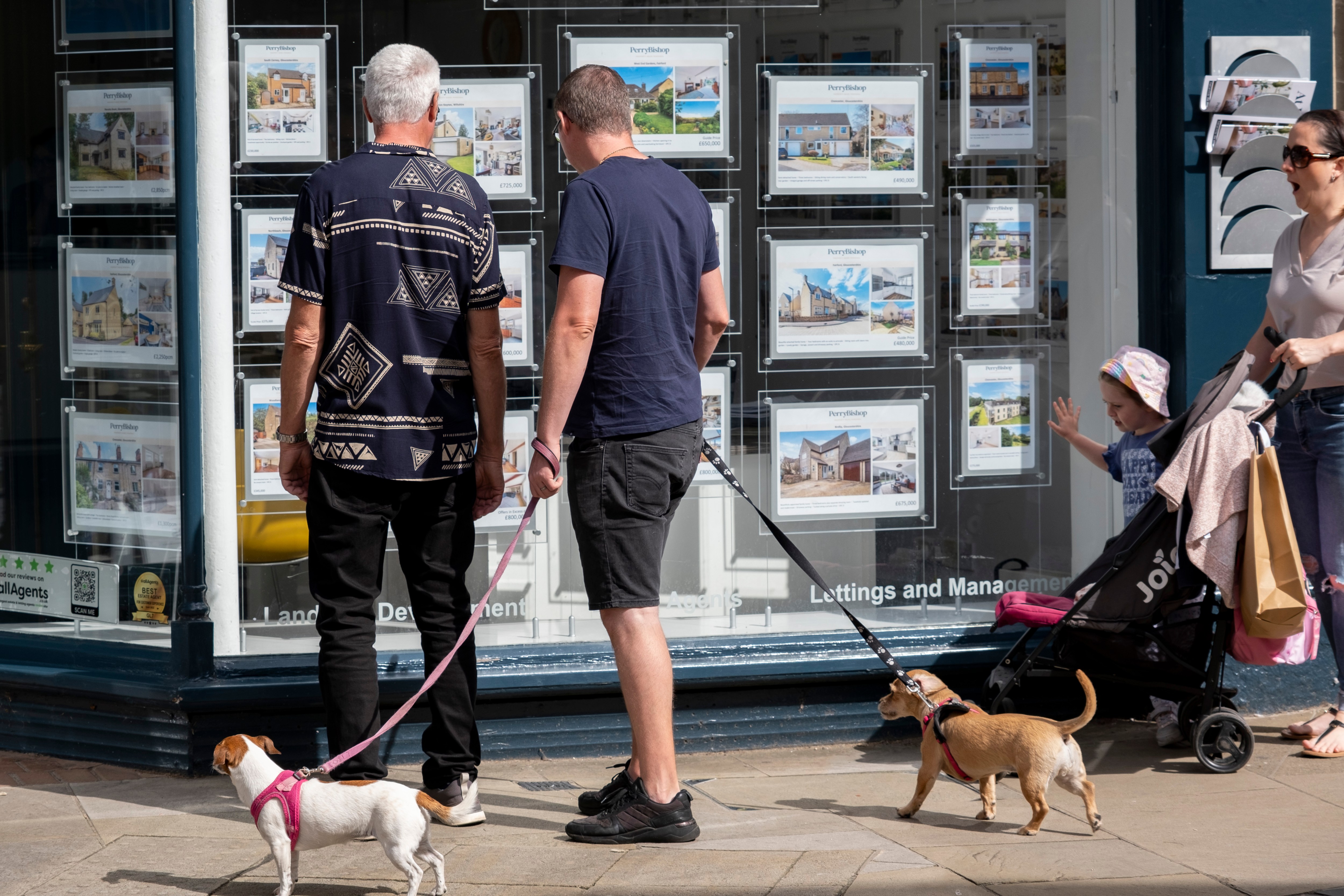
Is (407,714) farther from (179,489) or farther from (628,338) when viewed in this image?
(628,338)

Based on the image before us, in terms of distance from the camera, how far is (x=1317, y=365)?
4570 millimetres

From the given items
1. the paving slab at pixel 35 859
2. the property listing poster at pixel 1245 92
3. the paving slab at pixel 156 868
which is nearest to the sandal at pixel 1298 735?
the property listing poster at pixel 1245 92

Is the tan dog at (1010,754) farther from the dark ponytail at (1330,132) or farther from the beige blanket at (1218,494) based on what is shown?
the dark ponytail at (1330,132)

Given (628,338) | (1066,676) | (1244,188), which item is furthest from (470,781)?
(1244,188)

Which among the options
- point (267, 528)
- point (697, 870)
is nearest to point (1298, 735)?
point (697, 870)

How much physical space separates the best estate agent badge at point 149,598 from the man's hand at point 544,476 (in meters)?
1.85

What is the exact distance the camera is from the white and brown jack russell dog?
128 inches

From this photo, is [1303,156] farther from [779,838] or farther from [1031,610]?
[779,838]

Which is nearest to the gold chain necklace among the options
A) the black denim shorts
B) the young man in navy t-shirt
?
the young man in navy t-shirt

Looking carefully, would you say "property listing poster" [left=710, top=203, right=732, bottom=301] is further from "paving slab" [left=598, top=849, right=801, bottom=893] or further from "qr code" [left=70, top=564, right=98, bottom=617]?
"qr code" [left=70, top=564, right=98, bottom=617]

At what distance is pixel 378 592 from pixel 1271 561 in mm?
2685

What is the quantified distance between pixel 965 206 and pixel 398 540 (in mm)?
2637

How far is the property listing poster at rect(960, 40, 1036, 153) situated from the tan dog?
2.28 m

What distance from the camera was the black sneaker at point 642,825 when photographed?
383 cm
